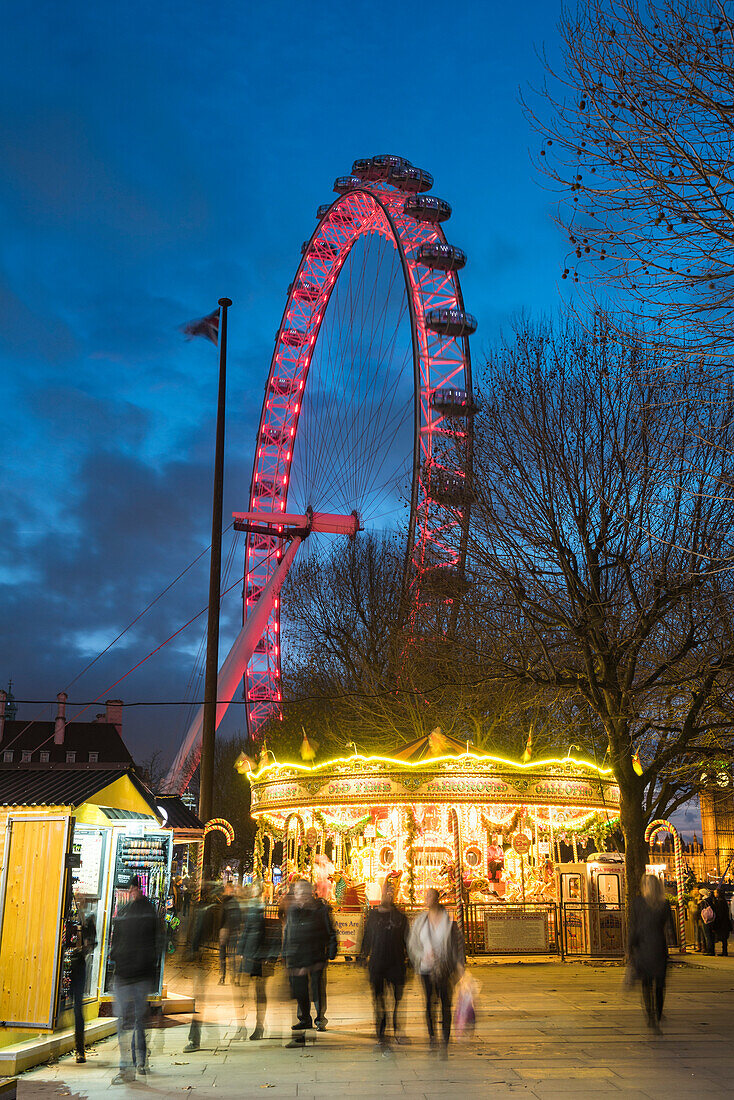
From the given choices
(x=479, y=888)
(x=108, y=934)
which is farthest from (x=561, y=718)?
(x=108, y=934)

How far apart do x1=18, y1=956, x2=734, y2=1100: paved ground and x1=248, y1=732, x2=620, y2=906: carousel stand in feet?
19.8

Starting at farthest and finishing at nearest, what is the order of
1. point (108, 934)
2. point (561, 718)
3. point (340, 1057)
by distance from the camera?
point (561, 718) → point (108, 934) → point (340, 1057)

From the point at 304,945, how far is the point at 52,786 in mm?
2854

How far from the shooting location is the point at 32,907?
360 inches

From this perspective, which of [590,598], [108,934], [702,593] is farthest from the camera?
[590,598]

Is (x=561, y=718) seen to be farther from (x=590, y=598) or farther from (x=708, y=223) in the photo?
(x=708, y=223)

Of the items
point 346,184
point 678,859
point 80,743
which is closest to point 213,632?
point 678,859

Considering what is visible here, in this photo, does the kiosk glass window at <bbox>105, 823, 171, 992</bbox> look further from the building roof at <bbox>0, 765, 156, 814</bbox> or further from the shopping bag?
the shopping bag

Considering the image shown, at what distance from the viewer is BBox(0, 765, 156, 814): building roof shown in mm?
9516

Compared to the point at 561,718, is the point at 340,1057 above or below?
below

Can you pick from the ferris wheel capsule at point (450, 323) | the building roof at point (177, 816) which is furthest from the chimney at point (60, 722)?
the ferris wheel capsule at point (450, 323)

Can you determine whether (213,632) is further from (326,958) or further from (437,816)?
(326,958)

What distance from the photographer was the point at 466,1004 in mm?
8680

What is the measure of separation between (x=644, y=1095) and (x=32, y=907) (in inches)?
209
